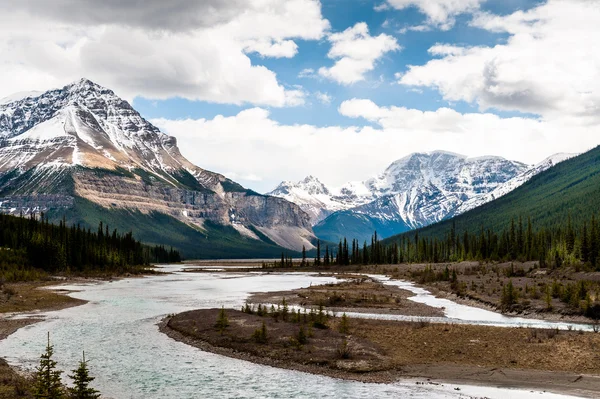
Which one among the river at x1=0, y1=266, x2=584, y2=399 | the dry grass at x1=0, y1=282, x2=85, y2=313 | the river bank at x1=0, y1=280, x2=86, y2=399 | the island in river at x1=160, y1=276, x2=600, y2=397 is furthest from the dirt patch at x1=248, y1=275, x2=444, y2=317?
the river bank at x1=0, y1=280, x2=86, y2=399

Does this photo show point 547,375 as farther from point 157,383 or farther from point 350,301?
point 350,301

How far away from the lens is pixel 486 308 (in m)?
69.1

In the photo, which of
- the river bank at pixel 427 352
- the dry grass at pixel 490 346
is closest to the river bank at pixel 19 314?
the river bank at pixel 427 352

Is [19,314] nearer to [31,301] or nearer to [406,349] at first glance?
[31,301]

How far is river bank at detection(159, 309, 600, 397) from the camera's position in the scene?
33.5 metres

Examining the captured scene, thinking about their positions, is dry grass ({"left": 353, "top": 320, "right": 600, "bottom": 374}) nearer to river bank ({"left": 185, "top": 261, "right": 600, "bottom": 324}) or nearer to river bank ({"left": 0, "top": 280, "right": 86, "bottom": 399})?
river bank ({"left": 185, "top": 261, "right": 600, "bottom": 324})

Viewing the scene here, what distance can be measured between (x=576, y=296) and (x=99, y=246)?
14917cm

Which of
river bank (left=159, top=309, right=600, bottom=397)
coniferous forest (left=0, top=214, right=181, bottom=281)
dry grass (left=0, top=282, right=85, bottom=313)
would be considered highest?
coniferous forest (left=0, top=214, right=181, bottom=281)

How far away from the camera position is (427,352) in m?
40.1

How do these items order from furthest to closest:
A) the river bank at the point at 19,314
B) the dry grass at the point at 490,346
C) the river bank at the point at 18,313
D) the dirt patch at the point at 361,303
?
the dirt patch at the point at 361,303 < the dry grass at the point at 490,346 < the river bank at the point at 19,314 < the river bank at the point at 18,313

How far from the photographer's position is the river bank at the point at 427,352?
33500 mm

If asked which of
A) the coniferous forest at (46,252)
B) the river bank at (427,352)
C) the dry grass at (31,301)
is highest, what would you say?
the coniferous forest at (46,252)

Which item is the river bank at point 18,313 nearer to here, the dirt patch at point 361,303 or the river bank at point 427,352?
the river bank at point 427,352

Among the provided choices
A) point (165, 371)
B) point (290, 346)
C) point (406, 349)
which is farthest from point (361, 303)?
point (165, 371)
